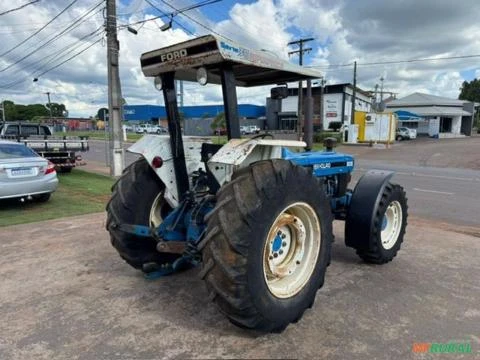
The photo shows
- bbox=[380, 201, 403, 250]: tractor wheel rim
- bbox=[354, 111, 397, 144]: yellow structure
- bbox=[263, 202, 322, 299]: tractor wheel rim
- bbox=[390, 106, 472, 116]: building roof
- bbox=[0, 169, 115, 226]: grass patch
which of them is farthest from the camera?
bbox=[390, 106, 472, 116]: building roof

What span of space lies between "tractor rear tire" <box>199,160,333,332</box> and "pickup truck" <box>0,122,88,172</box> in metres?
12.5

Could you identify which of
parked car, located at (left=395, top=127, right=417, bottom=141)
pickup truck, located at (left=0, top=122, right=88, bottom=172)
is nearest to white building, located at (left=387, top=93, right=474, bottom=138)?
parked car, located at (left=395, top=127, right=417, bottom=141)

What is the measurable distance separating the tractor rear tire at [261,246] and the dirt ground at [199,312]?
11.3 inches

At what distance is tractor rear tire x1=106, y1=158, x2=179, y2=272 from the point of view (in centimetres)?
393

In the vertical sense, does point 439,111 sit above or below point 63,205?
above

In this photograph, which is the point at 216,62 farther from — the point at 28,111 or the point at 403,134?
the point at 28,111

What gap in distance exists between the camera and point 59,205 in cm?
857

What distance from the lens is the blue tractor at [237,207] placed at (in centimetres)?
275

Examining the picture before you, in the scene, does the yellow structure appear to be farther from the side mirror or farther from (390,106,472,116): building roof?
the side mirror

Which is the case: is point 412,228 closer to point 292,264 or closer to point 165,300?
point 292,264

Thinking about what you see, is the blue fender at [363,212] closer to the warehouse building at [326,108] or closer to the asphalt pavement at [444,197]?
the asphalt pavement at [444,197]

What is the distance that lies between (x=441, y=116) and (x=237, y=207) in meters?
61.2

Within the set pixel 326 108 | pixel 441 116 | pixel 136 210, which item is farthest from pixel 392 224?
pixel 441 116

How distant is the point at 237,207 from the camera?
2.73 metres
